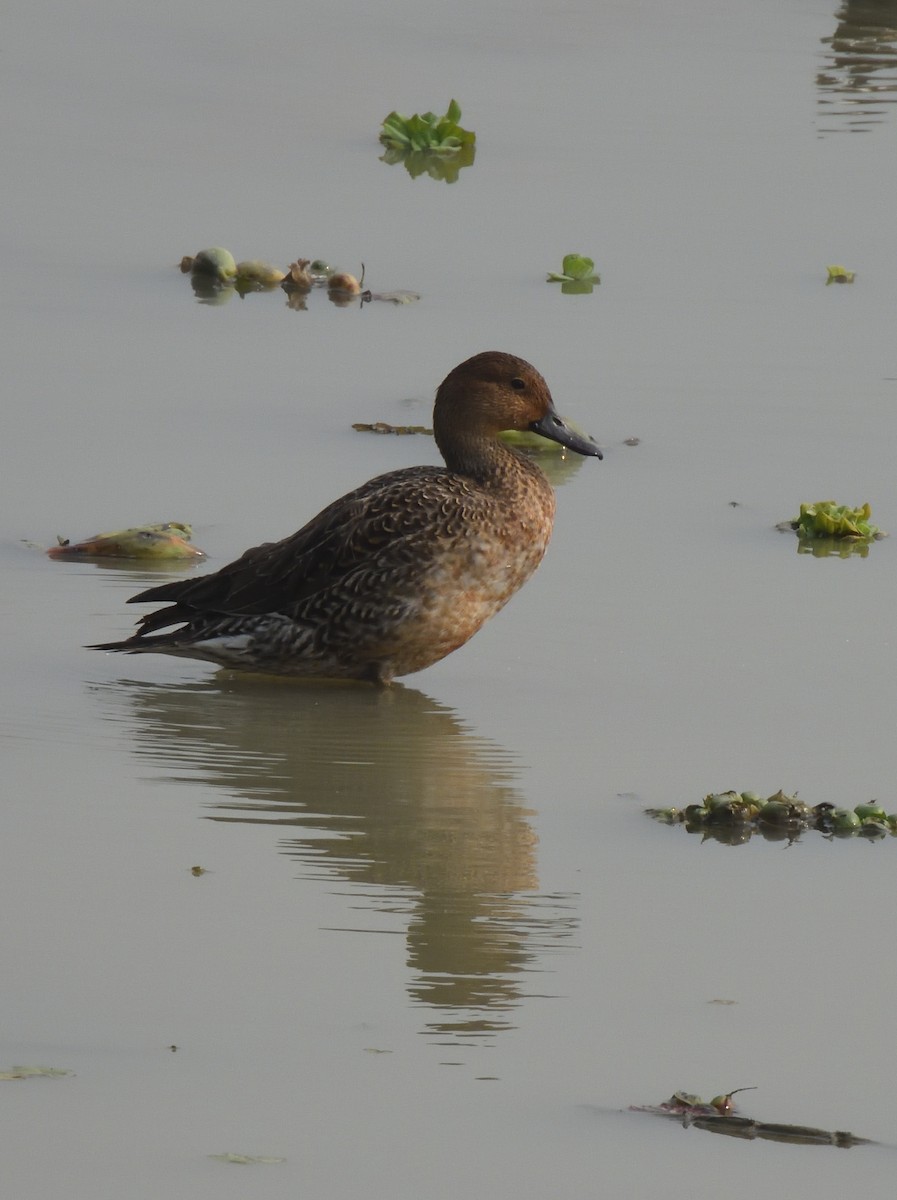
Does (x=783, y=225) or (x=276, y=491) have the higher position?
(x=783, y=225)

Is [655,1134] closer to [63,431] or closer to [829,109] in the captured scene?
[63,431]

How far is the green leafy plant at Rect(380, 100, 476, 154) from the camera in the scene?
14609 millimetres

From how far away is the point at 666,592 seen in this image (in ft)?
27.6

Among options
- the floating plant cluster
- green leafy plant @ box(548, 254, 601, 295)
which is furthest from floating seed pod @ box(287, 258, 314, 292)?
green leafy plant @ box(548, 254, 601, 295)

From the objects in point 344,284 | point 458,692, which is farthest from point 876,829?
point 344,284

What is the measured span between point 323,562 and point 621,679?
3.85 feet

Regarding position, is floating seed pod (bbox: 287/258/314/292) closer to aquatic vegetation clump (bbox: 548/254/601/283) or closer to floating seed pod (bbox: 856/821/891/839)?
aquatic vegetation clump (bbox: 548/254/601/283)

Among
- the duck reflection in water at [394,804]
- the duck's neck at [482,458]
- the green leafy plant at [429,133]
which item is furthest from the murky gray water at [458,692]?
the duck's neck at [482,458]

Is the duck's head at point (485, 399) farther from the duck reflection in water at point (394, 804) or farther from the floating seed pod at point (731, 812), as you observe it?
the floating seed pod at point (731, 812)

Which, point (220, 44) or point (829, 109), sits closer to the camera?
point (829, 109)

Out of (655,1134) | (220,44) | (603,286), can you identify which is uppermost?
(220,44)

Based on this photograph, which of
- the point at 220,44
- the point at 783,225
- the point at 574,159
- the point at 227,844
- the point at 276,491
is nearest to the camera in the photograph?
the point at 227,844

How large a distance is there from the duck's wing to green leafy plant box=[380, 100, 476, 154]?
6811mm

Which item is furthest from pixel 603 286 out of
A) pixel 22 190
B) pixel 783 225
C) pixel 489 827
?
pixel 489 827
